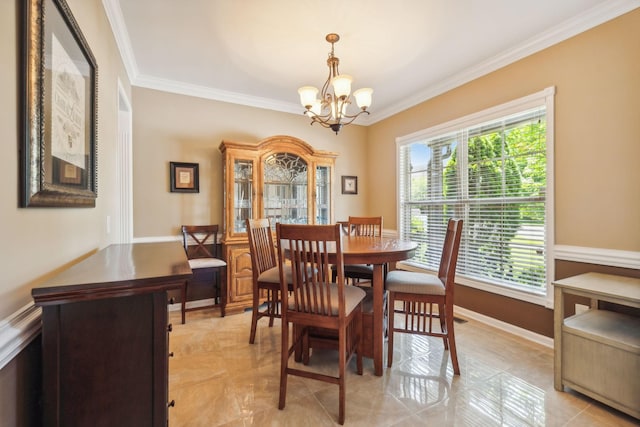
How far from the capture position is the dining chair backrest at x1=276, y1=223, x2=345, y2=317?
1.58m

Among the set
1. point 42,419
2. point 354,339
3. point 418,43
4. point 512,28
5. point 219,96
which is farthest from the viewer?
Answer: point 219,96

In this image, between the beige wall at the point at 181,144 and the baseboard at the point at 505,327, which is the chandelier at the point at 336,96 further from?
the baseboard at the point at 505,327

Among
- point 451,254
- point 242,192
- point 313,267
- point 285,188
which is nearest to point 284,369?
point 313,267

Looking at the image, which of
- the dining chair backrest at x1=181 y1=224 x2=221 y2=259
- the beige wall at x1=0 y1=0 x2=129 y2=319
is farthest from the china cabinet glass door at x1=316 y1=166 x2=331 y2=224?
the beige wall at x1=0 y1=0 x2=129 y2=319

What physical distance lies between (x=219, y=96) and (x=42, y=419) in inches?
132

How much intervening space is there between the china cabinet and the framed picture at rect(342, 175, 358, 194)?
616mm

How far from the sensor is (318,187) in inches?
151

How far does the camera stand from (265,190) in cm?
348

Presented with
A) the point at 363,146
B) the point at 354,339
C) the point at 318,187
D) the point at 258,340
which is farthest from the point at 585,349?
the point at 363,146

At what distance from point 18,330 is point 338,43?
266 cm

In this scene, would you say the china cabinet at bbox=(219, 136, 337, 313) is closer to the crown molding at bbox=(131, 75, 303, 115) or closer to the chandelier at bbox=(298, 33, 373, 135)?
the crown molding at bbox=(131, 75, 303, 115)

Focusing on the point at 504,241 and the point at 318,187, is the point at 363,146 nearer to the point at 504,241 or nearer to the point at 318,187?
the point at 318,187

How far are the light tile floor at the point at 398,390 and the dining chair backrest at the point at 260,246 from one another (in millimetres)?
657

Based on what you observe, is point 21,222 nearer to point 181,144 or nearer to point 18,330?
point 18,330
